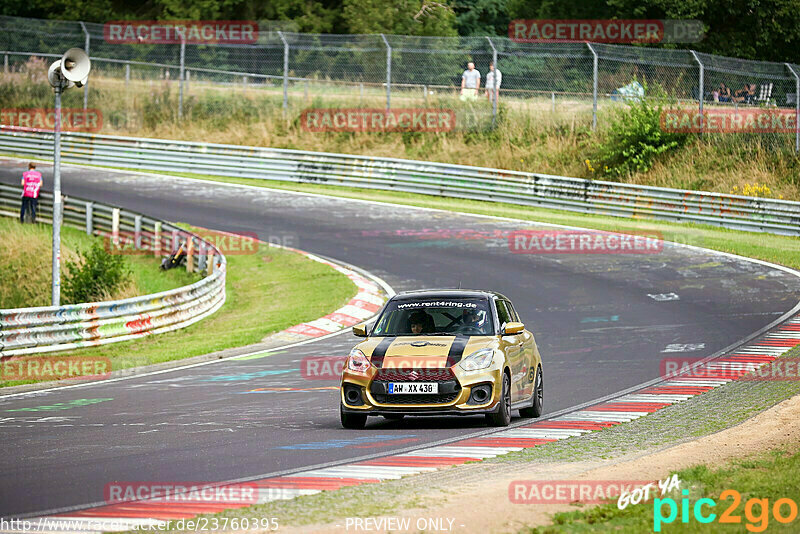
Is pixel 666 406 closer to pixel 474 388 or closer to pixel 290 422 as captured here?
pixel 474 388

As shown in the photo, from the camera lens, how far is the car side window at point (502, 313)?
12.2 meters

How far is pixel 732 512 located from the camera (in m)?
6.71

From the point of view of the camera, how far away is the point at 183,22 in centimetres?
6003

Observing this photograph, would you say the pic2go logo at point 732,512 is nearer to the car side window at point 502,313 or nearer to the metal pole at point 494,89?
the car side window at point 502,313

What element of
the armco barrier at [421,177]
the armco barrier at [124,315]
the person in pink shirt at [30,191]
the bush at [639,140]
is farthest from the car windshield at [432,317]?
the bush at [639,140]

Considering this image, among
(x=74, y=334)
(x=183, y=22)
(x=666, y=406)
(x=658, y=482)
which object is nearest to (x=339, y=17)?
(x=183, y=22)

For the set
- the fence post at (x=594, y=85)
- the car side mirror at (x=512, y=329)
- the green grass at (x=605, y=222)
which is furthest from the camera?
the fence post at (x=594, y=85)

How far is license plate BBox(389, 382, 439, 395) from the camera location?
10.9 metres

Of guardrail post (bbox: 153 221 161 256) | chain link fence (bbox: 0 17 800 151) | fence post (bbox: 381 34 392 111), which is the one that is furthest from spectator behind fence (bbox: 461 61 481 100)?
guardrail post (bbox: 153 221 161 256)

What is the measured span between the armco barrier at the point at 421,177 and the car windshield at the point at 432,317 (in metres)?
18.9

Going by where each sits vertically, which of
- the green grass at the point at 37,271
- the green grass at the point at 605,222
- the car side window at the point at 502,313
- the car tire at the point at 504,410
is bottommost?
the green grass at the point at 37,271

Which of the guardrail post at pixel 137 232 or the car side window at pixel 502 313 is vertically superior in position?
the car side window at pixel 502 313

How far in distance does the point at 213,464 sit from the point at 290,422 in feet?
8.20

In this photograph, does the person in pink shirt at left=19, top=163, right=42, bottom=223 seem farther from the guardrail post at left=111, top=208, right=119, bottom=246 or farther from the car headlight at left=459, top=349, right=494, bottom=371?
the car headlight at left=459, top=349, right=494, bottom=371
